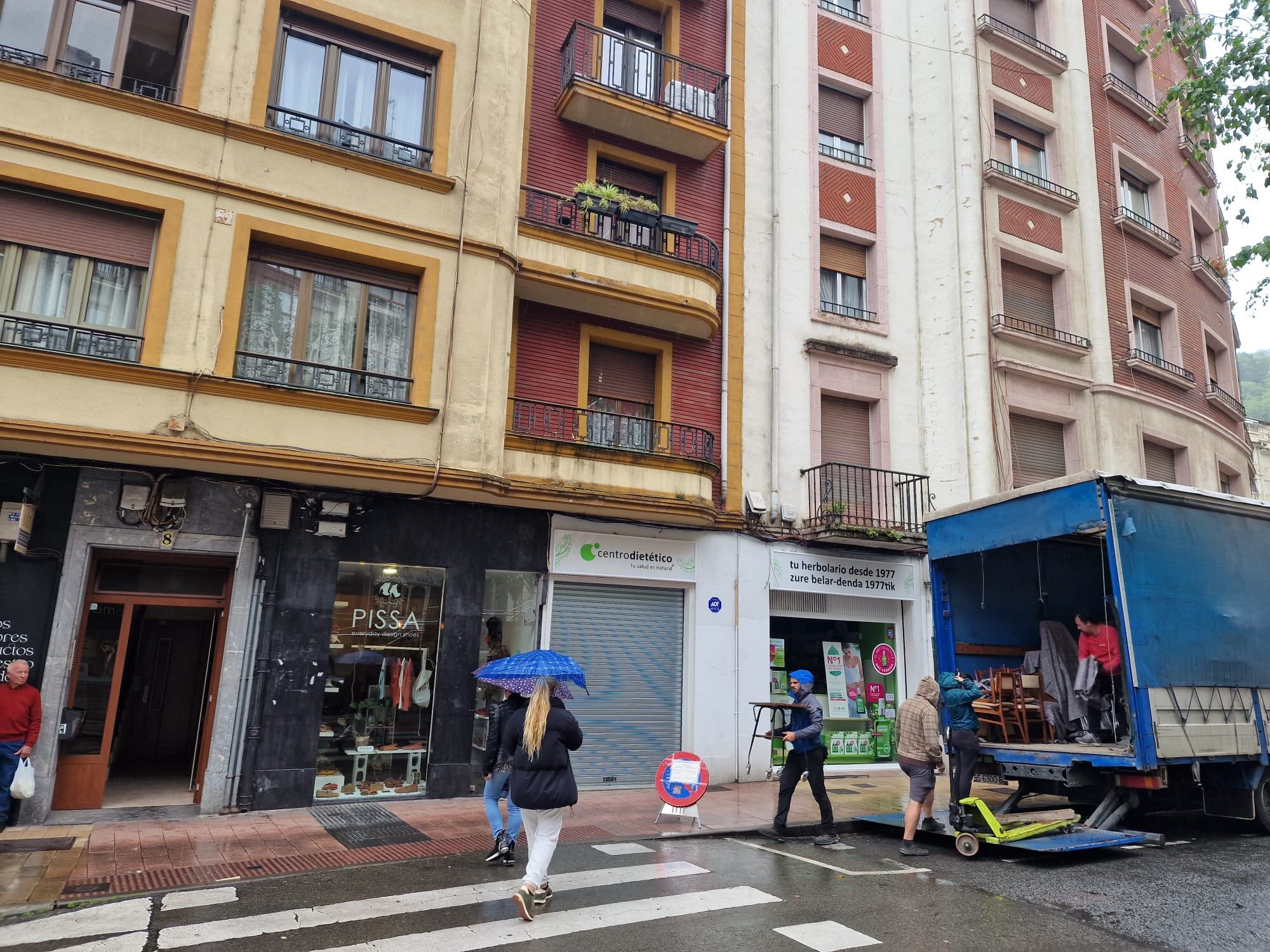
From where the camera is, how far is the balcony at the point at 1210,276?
2092 cm

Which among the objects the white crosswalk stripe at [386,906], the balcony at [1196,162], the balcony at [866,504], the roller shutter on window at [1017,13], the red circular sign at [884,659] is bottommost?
the white crosswalk stripe at [386,906]

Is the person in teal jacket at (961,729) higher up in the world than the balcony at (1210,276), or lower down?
lower down

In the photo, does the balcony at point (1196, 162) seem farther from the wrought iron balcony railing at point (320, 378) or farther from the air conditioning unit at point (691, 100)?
the wrought iron balcony railing at point (320, 378)

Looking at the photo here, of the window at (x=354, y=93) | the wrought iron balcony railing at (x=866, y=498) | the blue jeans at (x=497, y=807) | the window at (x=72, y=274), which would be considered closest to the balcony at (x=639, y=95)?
the window at (x=354, y=93)

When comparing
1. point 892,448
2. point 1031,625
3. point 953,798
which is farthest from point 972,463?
point 953,798

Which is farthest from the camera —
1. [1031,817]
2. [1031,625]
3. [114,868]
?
[1031,625]

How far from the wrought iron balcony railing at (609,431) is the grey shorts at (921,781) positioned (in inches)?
228

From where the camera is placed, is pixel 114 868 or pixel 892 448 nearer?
pixel 114 868

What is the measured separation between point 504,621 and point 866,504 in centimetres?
703

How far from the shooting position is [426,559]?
11.4 meters

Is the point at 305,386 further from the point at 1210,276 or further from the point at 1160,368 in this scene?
the point at 1210,276

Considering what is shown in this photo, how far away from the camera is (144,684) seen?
12.8 m

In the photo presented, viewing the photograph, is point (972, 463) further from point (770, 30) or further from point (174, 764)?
point (174, 764)

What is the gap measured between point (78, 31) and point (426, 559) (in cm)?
759
